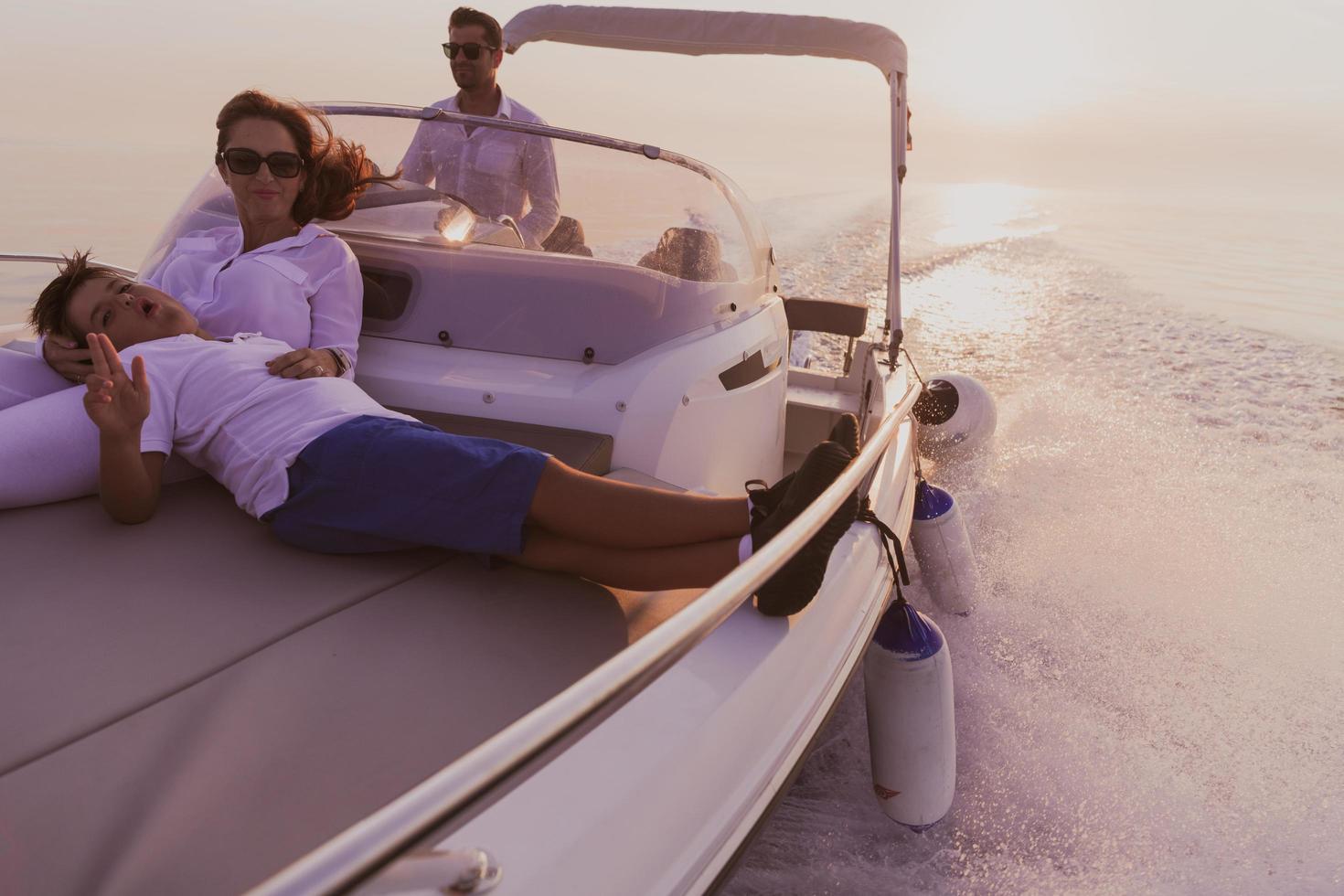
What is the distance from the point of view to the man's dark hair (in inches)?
129

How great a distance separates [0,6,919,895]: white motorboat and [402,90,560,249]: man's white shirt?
44 mm

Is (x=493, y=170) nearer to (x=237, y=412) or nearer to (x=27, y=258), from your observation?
(x=237, y=412)

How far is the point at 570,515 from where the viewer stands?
1.46 meters

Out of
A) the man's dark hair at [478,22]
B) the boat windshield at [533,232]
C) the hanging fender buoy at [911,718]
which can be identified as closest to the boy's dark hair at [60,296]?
the boat windshield at [533,232]

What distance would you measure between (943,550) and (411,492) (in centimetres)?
175

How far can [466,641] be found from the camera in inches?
50.9

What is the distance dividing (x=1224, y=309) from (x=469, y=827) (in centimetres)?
1048

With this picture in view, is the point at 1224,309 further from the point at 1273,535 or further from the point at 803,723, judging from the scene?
the point at 803,723

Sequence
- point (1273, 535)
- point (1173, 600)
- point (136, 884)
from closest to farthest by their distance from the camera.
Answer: point (136, 884) → point (1173, 600) → point (1273, 535)

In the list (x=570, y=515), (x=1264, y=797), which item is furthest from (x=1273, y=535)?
(x=570, y=515)

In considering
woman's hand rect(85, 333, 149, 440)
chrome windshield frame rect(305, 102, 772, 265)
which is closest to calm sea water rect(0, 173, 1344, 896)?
woman's hand rect(85, 333, 149, 440)

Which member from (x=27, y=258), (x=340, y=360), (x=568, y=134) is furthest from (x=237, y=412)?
(x=27, y=258)

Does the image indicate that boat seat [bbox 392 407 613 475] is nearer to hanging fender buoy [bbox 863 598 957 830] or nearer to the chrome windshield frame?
hanging fender buoy [bbox 863 598 957 830]

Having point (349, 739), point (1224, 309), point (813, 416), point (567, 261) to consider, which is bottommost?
point (1224, 309)
